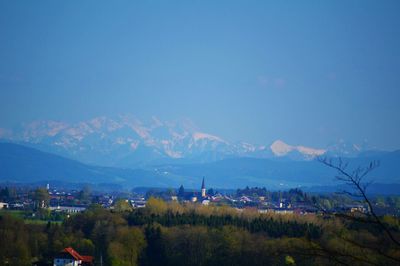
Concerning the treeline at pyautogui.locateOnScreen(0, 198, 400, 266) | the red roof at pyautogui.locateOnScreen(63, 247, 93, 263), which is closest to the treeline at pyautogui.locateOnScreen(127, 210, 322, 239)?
the treeline at pyautogui.locateOnScreen(0, 198, 400, 266)

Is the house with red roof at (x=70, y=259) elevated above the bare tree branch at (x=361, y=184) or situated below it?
below

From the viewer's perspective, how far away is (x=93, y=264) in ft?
146

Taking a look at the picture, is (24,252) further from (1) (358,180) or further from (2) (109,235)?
(1) (358,180)

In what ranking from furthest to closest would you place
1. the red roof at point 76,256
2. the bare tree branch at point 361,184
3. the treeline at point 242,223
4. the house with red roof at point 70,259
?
the treeline at point 242,223 < the red roof at point 76,256 < the house with red roof at point 70,259 < the bare tree branch at point 361,184

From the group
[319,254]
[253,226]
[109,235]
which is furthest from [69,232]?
[319,254]

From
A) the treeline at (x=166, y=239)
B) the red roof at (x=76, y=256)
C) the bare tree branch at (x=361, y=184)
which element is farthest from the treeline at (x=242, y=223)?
the bare tree branch at (x=361, y=184)

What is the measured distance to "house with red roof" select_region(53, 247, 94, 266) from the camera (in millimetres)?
43812

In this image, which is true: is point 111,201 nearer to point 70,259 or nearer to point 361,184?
point 70,259

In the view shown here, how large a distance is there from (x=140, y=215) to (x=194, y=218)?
456cm

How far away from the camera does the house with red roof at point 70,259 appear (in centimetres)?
4381

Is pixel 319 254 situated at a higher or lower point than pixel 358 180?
lower

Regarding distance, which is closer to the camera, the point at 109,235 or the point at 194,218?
the point at 109,235

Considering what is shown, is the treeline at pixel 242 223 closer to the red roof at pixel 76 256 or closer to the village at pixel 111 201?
the red roof at pixel 76 256

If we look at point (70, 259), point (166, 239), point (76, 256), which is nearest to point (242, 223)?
point (166, 239)
